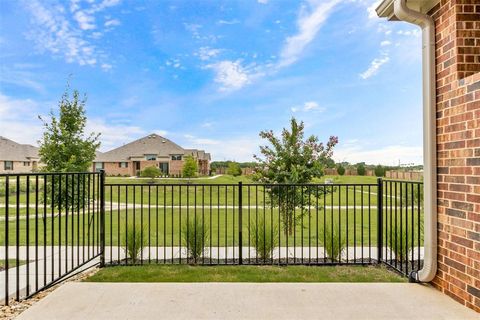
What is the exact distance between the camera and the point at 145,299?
2350 millimetres

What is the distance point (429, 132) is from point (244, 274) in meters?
2.07

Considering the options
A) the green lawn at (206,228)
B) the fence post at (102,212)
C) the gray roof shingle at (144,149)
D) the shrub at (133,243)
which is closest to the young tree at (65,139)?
the green lawn at (206,228)

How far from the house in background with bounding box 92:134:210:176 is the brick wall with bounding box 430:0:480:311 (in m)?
30.4

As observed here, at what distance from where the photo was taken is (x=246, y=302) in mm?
2295

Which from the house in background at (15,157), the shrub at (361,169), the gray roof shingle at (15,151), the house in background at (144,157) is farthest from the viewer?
the house in background at (144,157)

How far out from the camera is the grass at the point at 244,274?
291cm

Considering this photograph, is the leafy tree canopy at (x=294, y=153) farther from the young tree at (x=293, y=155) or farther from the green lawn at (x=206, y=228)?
the green lawn at (x=206, y=228)

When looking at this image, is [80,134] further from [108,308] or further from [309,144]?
[108,308]

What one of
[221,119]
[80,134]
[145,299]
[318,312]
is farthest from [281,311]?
[221,119]

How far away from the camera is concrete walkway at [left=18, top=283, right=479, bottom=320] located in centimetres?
208

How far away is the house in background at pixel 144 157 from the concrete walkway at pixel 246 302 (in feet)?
97.9

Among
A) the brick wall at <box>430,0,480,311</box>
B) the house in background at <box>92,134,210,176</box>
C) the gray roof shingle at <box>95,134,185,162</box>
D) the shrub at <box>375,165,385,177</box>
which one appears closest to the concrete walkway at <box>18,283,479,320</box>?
the brick wall at <box>430,0,480,311</box>

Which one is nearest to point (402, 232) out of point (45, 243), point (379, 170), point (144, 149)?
point (45, 243)

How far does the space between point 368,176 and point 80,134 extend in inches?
742
